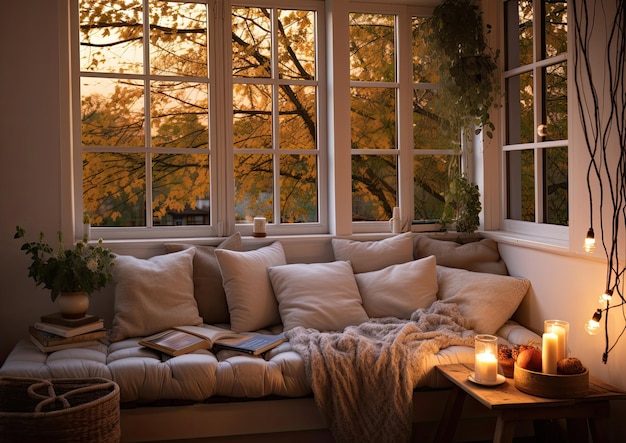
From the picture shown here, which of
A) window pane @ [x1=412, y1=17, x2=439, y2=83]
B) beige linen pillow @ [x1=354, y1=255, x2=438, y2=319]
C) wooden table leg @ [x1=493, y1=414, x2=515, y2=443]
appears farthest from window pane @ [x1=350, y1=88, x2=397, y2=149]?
wooden table leg @ [x1=493, y1=414, x2=515, y2=443]

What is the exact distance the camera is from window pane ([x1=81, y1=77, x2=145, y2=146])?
4312mm

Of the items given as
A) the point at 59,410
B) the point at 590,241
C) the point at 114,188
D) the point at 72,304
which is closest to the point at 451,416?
the point at 590,241

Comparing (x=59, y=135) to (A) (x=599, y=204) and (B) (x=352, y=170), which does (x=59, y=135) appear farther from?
(A) (x=599, y=204)

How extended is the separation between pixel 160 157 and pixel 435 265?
A: 1.93m

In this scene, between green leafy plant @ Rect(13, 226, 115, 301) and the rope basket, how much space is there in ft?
2.32

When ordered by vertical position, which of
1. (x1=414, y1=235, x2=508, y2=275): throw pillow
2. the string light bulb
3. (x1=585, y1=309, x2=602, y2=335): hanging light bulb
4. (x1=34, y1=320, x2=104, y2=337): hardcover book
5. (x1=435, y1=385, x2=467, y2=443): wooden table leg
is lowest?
(x1=435, y1=385, x2=467, y2=443): wooden table leg

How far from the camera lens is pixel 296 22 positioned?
15.4 ft

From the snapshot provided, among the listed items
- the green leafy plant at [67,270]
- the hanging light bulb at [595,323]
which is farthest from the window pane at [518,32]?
the green leafy plant at [67,270]

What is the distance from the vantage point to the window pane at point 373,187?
15.6ft

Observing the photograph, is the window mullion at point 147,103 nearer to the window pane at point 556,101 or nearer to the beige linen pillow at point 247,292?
the beige linen pillow at point 247,292

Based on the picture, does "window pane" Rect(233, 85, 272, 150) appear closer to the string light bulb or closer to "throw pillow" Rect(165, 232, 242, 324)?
"throw pillow" Rect(165, 232, 242, 324)

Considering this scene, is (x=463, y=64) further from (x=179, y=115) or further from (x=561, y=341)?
(x=561, y=341)

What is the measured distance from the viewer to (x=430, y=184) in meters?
4.88

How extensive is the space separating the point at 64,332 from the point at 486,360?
2174mm
